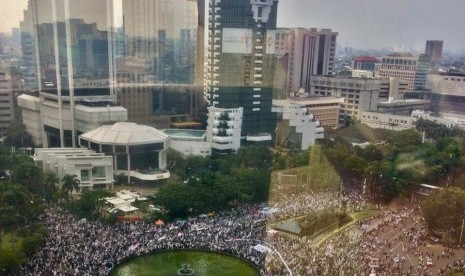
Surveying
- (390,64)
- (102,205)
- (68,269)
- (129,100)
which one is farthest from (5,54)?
(390,64)

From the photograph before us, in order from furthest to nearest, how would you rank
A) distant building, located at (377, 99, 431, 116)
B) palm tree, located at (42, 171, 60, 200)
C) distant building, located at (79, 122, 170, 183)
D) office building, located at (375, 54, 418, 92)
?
1. distant building, located at (377, 99, 431, 116)
2. office building, located at (375, 54, 418, 92)
3. distant building, located at (79, 122, 170, 183)
4. palm tree, located at (42, 171, 60, 200)

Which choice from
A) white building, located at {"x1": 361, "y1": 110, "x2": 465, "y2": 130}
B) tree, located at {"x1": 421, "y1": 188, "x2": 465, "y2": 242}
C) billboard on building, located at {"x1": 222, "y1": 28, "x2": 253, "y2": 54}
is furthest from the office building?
tree, located at {"x1": 421, "y1": 188, "x2": 465, "y2": 242}

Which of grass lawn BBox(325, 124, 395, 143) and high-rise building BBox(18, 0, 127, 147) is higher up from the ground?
high-rise building BBox(18, 0, 127, 147)

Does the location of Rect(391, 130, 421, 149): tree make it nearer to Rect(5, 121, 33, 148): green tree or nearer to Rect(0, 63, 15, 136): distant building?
Rect(5, 121, 33, 148): green tree

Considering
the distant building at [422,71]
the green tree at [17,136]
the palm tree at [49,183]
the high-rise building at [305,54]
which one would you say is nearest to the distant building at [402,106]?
the distant building at [422,71]

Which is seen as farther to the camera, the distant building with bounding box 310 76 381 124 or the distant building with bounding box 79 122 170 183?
the distant building with bounding box 310 76 381 124

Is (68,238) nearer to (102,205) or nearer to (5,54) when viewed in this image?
(102,205)
